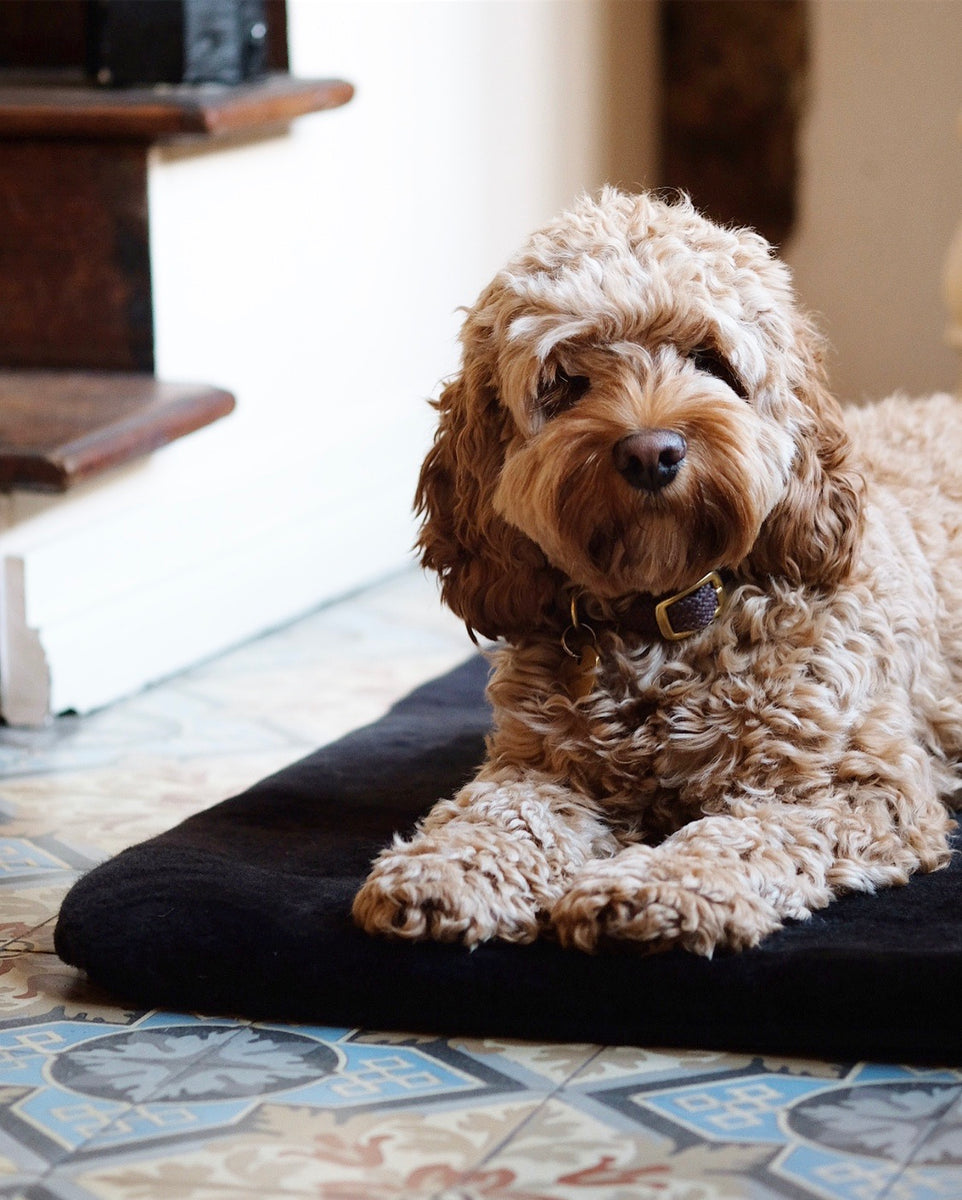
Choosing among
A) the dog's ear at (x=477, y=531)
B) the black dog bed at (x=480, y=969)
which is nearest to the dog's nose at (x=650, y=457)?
the dog's ear at (x=477, y=531)

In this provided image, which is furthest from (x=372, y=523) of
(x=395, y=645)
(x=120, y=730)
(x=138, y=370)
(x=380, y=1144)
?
(x=380, y=1144)

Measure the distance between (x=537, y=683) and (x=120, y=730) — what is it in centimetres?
123

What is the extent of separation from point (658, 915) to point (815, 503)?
0.59 meters

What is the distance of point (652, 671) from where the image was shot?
7.66ft

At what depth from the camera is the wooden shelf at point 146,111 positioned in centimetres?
346

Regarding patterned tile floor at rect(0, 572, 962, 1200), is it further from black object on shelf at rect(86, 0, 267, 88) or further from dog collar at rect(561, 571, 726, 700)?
black object on shelf at rect(86, 0, 267, 88)

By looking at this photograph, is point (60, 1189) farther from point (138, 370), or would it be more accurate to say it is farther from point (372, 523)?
point (372, 523)

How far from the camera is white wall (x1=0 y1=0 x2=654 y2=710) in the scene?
361cm

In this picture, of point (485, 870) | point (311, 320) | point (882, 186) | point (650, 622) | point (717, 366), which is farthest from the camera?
point (882, 186)

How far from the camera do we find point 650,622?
236 cm

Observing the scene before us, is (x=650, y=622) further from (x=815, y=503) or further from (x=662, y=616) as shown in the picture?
(x=815, y=503)

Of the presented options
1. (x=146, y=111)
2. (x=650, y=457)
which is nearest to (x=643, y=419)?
(x=650, y=457)

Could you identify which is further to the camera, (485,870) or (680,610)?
(680,610)

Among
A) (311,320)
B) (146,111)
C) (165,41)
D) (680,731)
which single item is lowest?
(680,731)
